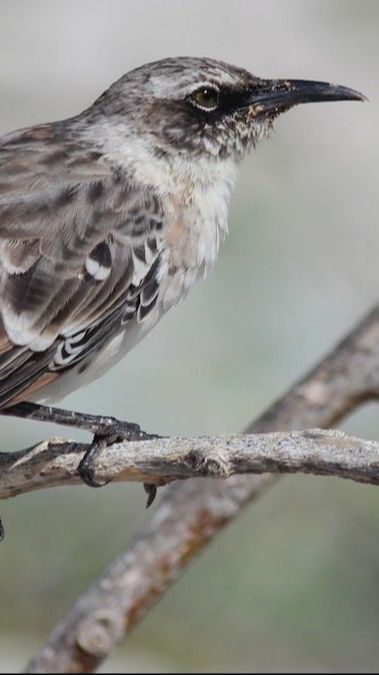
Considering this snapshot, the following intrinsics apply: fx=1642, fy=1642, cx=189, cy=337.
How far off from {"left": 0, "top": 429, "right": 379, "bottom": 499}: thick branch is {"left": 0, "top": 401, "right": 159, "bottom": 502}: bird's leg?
0.06 metres

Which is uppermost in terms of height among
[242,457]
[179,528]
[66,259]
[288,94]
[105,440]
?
[288,94]

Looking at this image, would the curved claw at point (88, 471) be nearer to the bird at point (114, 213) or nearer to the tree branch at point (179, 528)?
the bird at point (114, 213)

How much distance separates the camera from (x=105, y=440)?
5109 mm

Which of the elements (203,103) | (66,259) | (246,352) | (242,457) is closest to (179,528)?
(66,259)

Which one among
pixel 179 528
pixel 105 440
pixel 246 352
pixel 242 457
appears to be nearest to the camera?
pixel 242 457

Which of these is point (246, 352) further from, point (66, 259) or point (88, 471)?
point (88, 471)

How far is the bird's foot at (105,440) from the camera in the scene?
4883mm

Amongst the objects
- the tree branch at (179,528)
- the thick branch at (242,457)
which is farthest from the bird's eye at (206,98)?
the thick branch at (242,457)

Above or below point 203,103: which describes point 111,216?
below

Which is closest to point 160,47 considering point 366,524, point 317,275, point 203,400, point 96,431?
point 317,275

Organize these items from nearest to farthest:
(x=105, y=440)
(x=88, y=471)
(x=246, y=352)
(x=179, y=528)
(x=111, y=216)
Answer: (x=88, y=471) → (x=105, y=440) → (x=111, y=216) → (x=179, y=528) → (x=246, y=352)

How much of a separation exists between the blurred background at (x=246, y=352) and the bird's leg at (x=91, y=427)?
2.53 m

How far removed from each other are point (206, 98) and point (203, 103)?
0.02 m

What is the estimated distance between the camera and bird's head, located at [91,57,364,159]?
588 centimetres
